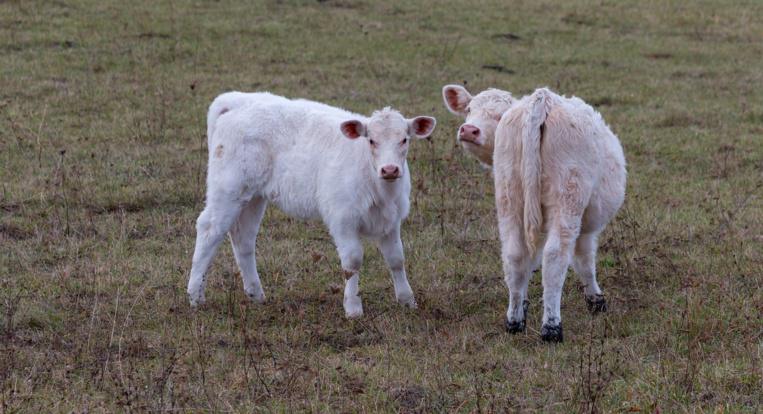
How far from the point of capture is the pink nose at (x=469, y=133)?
7.16 metres

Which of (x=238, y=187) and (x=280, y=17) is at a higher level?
(x=238, y=187)

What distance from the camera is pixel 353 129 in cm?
754

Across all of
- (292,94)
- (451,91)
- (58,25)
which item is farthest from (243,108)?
(58,25)

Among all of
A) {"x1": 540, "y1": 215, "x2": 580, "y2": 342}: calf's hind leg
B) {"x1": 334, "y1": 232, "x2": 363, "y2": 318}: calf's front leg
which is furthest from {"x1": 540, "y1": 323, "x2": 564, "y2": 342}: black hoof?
{"x1": 334, "y1": 232, "x2": 363, "y2": 318}: calf's front leg

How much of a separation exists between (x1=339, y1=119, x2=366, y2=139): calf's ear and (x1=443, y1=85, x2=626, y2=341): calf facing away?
0.78m

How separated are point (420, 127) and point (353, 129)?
1.64 ft

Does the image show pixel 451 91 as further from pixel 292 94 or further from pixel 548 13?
pixel 548 13

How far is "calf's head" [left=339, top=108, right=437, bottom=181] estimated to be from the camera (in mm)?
7426

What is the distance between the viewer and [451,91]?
310 inches

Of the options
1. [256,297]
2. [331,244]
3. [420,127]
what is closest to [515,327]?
[420,127]

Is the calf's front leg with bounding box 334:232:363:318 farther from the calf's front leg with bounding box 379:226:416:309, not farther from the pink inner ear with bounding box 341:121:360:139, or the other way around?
the pink inner ear with bounding box 341:121:360:139

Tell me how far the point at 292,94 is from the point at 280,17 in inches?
203

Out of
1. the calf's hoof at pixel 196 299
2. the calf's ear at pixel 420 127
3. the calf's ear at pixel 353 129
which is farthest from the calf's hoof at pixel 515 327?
the calf's hoof at pixel 196 299

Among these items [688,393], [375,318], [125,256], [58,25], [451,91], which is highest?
[451,91]
